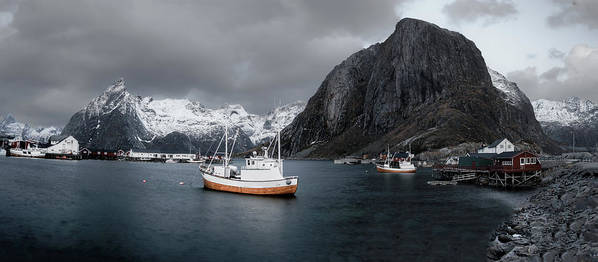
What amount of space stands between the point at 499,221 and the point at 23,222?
5323 centimetres

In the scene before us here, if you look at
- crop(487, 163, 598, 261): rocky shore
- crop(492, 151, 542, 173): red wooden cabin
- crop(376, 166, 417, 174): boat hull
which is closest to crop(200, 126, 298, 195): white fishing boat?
crop(487, 163, 598, 261): rocky shore

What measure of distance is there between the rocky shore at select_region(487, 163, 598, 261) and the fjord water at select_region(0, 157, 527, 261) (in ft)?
7.40

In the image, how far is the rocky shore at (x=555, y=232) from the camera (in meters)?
25.5

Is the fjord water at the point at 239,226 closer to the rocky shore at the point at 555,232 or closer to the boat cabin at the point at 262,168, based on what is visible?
the rocky shore at the point at 555,232

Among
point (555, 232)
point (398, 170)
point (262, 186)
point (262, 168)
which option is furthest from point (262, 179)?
point (398, 170)

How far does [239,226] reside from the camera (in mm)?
44812

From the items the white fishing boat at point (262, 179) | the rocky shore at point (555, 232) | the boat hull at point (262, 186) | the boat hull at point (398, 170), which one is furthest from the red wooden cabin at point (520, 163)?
the boat hull at point (398, 170)

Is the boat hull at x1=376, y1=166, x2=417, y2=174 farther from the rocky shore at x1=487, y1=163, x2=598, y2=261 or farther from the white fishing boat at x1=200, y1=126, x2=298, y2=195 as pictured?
the rocky shore at x1=487, y1=163, x2=598, y2=261

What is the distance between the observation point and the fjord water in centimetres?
3278

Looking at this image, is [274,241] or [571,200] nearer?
[274,241]

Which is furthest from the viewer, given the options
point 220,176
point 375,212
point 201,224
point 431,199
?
point 220,176

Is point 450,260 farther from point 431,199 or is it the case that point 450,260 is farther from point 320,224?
point 431,199

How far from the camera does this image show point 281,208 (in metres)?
57.9

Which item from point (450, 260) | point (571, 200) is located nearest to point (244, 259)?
point (450, 260)
